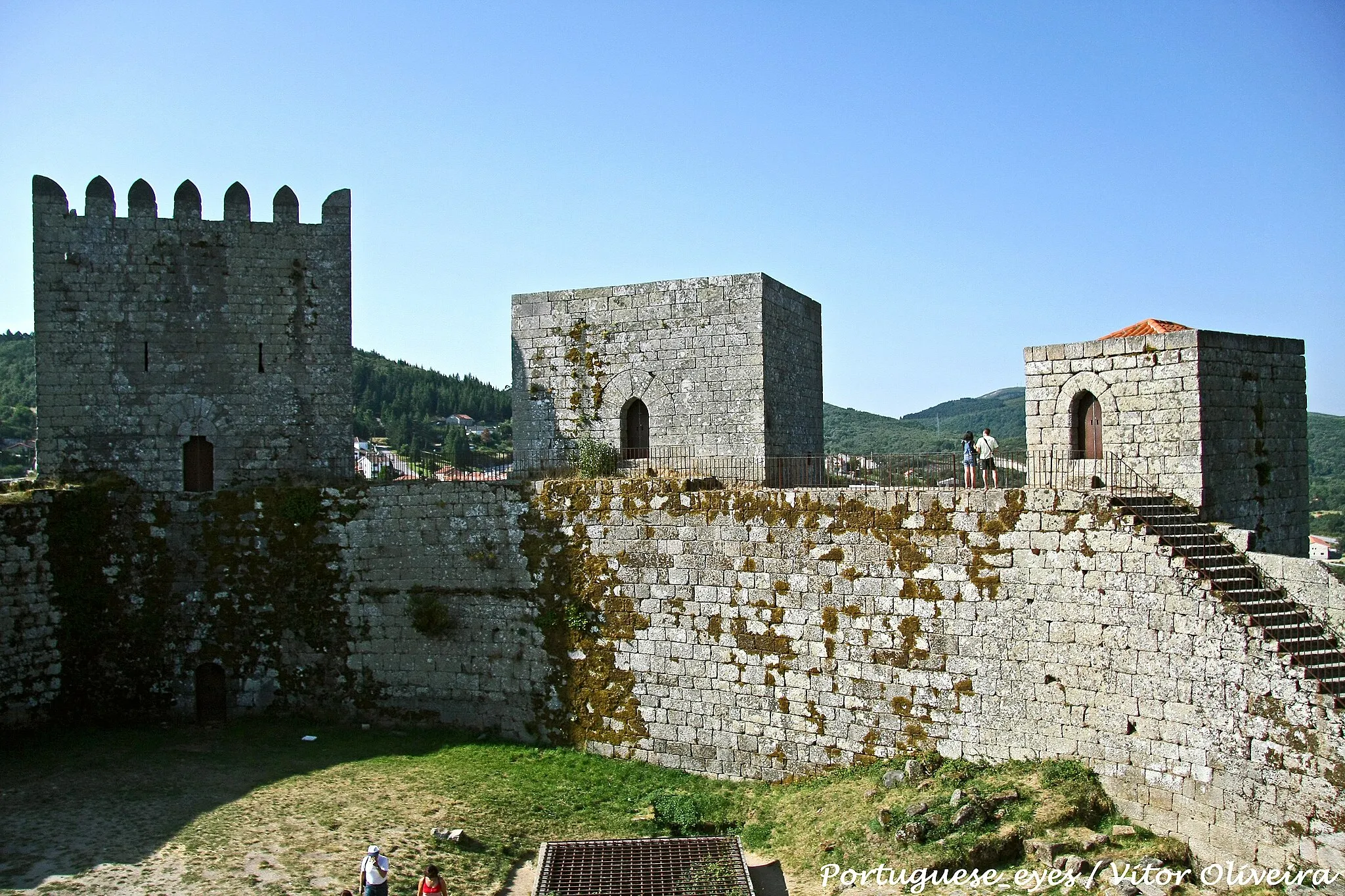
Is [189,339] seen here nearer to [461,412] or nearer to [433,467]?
[433,467]

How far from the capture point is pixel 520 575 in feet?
49.5

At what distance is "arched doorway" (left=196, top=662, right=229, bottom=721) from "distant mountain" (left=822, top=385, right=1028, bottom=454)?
27.3 metres

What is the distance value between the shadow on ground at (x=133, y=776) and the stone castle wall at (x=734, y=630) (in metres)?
0.83

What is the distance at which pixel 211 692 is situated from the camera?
16375 mm

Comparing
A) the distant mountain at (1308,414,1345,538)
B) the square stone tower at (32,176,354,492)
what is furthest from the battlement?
the distant mountain at (1308,414,1345,538)

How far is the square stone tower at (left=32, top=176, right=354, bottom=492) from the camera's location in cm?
1678

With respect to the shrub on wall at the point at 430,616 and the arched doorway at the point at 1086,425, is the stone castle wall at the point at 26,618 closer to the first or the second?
the shrub on wall at the point at 430,616

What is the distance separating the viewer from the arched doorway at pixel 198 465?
677 inches

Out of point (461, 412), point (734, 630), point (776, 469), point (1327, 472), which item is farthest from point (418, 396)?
point (1327, 472)

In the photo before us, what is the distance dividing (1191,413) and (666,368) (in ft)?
26.5

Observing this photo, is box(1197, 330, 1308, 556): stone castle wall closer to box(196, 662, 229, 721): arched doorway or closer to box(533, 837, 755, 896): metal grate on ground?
box(533, 837, 755, 896): metal grate on ground

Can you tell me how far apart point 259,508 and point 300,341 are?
124 inches

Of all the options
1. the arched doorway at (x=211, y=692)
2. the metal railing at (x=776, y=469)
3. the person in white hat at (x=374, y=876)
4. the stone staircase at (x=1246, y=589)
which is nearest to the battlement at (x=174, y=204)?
the metal railing at (x=776, y=469)

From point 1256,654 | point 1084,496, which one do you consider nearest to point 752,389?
point 1084,496
